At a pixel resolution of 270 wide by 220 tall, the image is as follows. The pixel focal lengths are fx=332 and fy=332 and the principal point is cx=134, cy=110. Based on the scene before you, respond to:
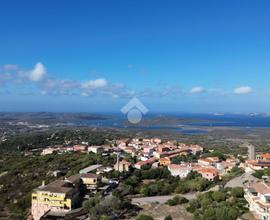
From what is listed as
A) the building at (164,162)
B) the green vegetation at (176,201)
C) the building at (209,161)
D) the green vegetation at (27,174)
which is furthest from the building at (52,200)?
the building at (209,161)

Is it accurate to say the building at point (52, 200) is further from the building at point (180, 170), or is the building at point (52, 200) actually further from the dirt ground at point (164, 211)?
the building at point (180, 170)

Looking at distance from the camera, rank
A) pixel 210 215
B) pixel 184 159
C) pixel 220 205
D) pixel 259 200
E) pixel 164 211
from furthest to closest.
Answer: pixel 184 159 → pixel 164 211 → pixel 220 205 → pixel 259 200 → pixel 210 215

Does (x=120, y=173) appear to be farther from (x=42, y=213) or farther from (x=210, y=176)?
(x=42, y=213)

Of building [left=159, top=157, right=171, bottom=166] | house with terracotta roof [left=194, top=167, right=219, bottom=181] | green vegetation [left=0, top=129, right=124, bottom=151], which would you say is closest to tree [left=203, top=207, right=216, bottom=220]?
house with terracotta roof [left=194, top=167, right=219, bottom=181]

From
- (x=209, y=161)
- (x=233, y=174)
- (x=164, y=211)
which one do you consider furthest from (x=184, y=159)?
(x=164, y=211)

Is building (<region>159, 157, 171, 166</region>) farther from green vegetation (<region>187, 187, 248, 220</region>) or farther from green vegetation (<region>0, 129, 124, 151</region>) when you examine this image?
green vegetation (<region>0, 129, 124, 151</region>)

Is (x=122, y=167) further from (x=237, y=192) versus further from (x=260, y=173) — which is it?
(x=237, y=192)
